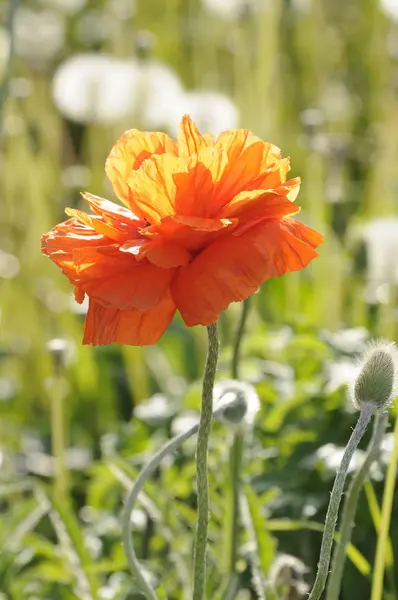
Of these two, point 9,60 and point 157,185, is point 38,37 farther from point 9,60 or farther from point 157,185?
point 157,185

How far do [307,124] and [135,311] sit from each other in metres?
0.98

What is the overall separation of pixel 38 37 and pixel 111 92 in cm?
93

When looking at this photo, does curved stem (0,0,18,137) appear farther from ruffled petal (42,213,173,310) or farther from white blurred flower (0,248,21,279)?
white blurred flower (0,248,21,279)

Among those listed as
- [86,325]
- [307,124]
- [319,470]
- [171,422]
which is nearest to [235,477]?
[319,470]

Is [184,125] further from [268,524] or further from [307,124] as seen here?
[307,124]

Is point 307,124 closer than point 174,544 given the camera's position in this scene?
No

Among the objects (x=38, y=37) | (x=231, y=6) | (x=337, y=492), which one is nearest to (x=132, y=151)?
(x=337, y=492)

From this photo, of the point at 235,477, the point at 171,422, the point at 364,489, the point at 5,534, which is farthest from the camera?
the point at 171,422

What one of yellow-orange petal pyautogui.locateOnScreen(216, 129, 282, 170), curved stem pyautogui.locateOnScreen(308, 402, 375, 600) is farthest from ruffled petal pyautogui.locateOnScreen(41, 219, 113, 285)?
curved stem pyautogui.locateOnScreen(308, 402, 375, 600)

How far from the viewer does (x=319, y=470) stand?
4.14 feet

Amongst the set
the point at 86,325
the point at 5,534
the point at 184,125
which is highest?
the point at 184,125

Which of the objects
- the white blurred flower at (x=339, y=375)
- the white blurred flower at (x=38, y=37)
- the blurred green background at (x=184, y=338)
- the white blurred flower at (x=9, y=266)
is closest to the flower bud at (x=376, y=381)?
the blurred green background at (x=184, y=338)

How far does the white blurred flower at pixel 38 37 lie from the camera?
9.89 feet

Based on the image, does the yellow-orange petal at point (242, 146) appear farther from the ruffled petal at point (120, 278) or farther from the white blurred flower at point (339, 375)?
the white blurred flower at point (339, 375)
